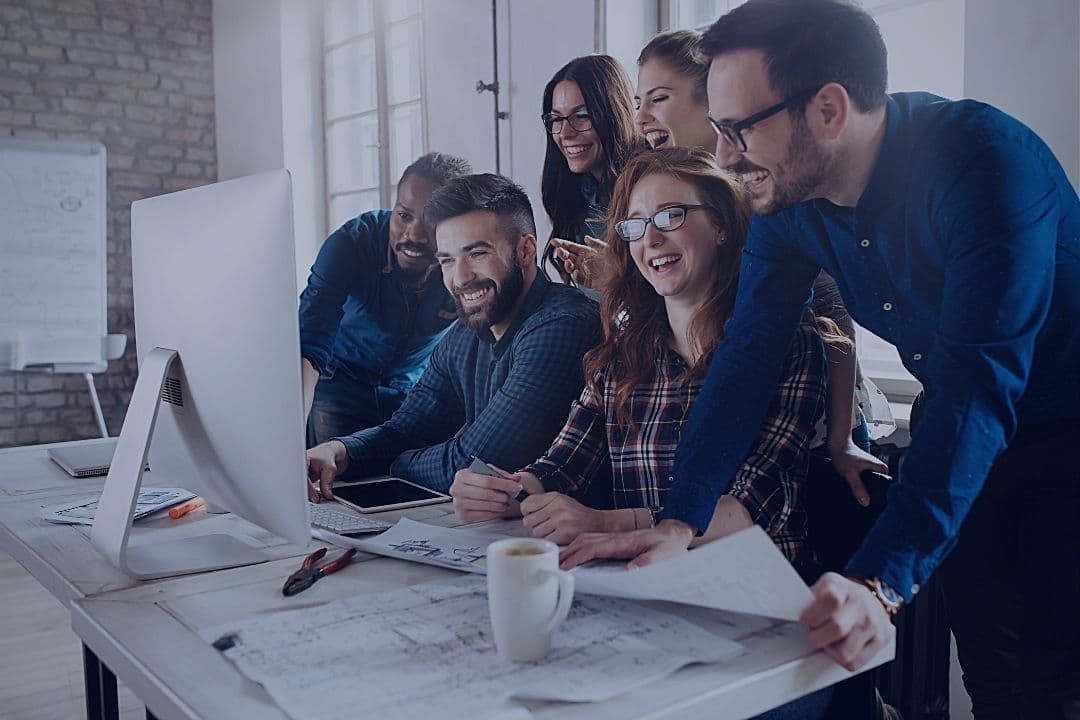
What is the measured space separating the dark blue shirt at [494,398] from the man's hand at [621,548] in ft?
2.04

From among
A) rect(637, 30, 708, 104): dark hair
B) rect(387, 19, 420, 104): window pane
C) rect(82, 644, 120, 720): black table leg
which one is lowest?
rect(82, 644, 120, 720): black table leg

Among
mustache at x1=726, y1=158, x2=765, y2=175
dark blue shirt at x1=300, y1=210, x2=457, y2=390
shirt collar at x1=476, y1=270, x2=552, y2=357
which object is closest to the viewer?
mustache at x1=726, y1=158, x2=765, y2=175

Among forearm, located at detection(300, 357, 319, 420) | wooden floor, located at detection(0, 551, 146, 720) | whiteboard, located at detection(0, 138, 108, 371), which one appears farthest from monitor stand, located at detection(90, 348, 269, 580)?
whiteboard, located at detection(0, 138, 108, 371)

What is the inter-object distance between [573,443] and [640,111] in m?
0.62

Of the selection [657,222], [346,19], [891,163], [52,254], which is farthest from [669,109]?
[52,254]

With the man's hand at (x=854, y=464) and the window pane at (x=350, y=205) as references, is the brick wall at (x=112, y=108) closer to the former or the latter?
the window pane at (x=350, y=205)

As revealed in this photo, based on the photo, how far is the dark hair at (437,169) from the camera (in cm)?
258

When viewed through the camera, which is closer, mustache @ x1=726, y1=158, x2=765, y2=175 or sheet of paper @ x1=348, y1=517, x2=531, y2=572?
sheet of paper @ x1=348, y1=517, x2=531, y2=572

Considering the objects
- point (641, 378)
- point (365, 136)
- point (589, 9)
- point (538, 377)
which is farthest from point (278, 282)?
point (365, 136)

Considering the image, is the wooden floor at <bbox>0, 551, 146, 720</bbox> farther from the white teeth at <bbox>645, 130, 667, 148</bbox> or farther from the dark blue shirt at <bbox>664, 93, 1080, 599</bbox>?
the dark blue shirt at <bbox>664, 93, 1080, 599</bbox>

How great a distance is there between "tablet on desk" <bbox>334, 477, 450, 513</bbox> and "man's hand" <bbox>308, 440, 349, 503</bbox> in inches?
1.0

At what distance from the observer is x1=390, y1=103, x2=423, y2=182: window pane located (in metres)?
3.51

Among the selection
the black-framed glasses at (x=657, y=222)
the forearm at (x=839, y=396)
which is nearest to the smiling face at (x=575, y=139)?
the black-framed glasses at (x=657, y=222)

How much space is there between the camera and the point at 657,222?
165 cm
